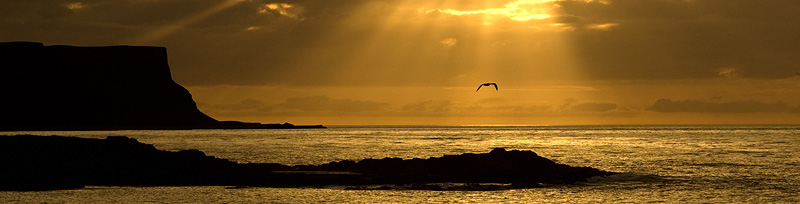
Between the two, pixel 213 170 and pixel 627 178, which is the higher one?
pixel 213 170

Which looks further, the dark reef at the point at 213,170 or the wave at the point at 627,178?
the wave at the point at 627,178

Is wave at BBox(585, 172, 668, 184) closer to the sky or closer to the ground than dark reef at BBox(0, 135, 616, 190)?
closer to the ground

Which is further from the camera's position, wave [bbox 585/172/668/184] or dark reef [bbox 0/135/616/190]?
wave [bbox 585/172/668/184]

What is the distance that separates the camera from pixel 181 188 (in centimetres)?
4925

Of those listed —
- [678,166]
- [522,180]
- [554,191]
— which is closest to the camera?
[554,191]

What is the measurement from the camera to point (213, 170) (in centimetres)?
5562

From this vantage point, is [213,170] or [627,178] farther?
[627,178]

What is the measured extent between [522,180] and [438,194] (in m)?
8.98

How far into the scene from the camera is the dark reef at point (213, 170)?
166ft

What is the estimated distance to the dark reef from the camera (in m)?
50.7

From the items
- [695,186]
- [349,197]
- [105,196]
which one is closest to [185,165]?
[105,196]

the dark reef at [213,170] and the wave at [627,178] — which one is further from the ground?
the dark reef at [213,170]

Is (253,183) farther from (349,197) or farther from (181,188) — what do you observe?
(349,197)

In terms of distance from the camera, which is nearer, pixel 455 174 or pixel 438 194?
pixel 438 194
